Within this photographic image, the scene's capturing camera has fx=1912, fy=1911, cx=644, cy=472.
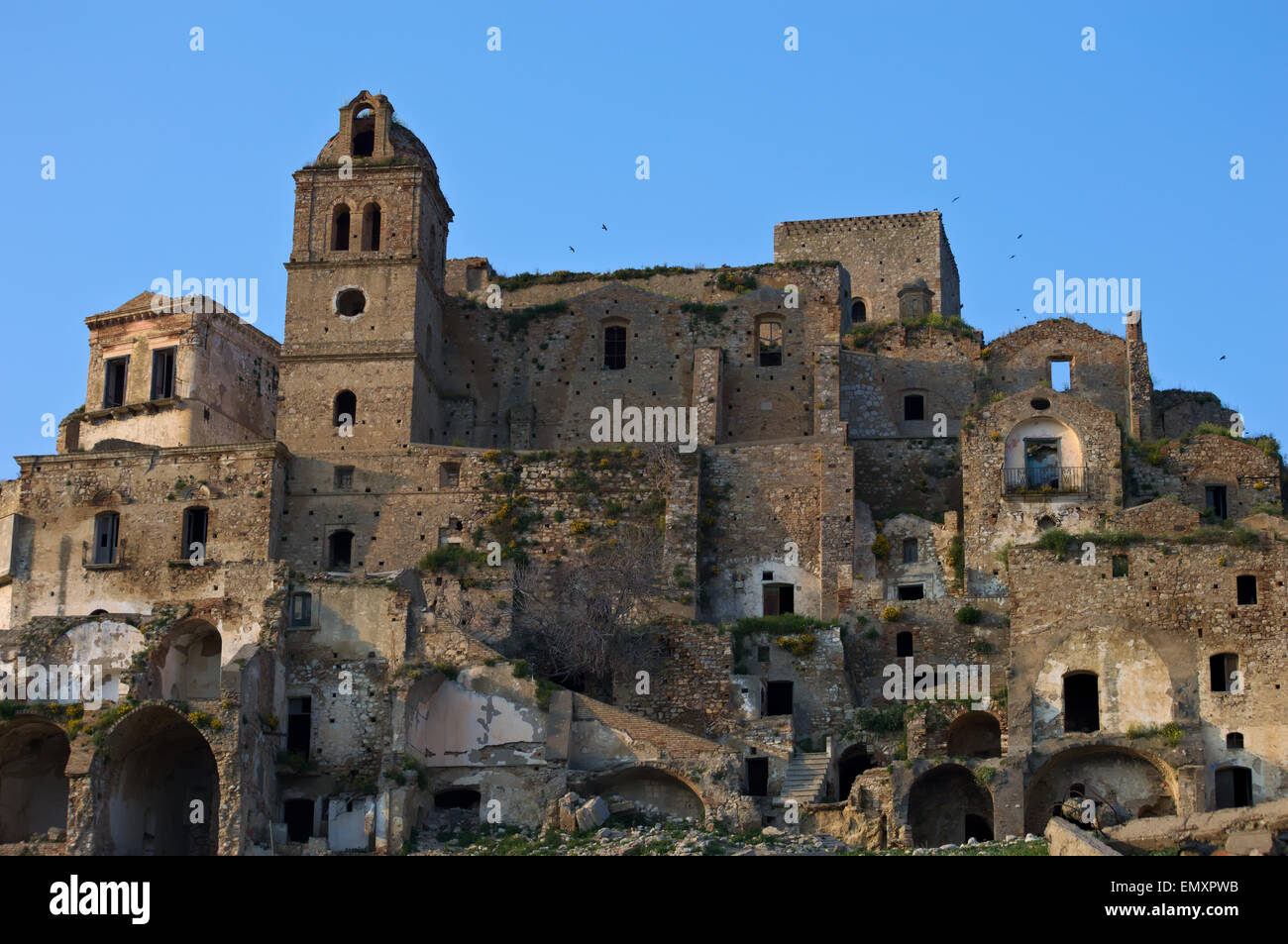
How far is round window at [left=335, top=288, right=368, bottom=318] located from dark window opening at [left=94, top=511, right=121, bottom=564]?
8.96 meters

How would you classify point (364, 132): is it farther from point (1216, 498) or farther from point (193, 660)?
point (1216, 498)

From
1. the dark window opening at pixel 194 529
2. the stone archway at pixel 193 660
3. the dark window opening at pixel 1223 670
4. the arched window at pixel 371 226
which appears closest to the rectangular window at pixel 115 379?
the dark window opening at pixel 194 529

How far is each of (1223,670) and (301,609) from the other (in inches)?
881

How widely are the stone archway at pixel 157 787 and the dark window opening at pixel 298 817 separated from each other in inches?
66.2

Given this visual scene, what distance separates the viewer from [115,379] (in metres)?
60.1

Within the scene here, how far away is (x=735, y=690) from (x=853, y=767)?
3.49 meters

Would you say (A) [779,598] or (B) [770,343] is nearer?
(A) [779,598]

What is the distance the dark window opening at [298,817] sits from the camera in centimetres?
4478

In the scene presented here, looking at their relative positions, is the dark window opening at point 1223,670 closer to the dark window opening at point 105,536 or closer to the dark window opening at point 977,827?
the dark window opening at point 977,827

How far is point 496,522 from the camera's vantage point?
53812 millimetres

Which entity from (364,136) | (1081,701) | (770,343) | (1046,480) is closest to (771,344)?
(770,343)

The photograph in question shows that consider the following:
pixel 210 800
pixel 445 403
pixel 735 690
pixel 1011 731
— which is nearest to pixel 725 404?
pixel 445 403
